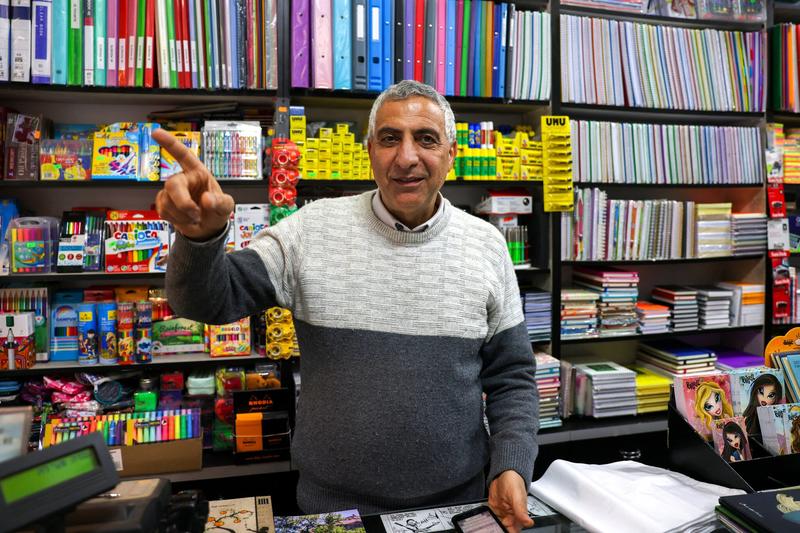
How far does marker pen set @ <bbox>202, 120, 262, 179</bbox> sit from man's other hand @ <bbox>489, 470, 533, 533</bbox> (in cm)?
185

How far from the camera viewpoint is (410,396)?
123 centimetres

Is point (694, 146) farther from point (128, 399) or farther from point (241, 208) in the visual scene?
point (128, 399)

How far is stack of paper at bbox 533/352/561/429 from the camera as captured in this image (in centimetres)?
281

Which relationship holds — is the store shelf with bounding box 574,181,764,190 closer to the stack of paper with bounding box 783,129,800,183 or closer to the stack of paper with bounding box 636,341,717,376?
the stack of paper with bounding box 783,129,800,183

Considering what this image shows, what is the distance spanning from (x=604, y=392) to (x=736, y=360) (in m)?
0.89

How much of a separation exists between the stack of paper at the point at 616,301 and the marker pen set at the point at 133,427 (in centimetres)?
212

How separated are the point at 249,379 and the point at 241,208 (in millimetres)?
795

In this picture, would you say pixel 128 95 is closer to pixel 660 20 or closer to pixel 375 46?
pixel 375 46

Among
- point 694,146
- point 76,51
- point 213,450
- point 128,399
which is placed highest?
point 76,51

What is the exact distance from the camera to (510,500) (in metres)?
1.07

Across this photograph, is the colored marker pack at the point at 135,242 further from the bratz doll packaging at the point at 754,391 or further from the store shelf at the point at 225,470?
the bratz doll packaging at the point at 754,391

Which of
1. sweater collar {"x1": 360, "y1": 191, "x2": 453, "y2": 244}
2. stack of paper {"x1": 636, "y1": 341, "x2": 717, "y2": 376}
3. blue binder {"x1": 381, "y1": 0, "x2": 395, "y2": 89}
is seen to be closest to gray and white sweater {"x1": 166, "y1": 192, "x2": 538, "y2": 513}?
sweater collar {"x1": 360, "y1": 191, "x2": 453, "y2": 244}

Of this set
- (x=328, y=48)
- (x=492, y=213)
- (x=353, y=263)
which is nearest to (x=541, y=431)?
(x=492, y=213)

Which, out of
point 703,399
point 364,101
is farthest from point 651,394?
point 364,101
